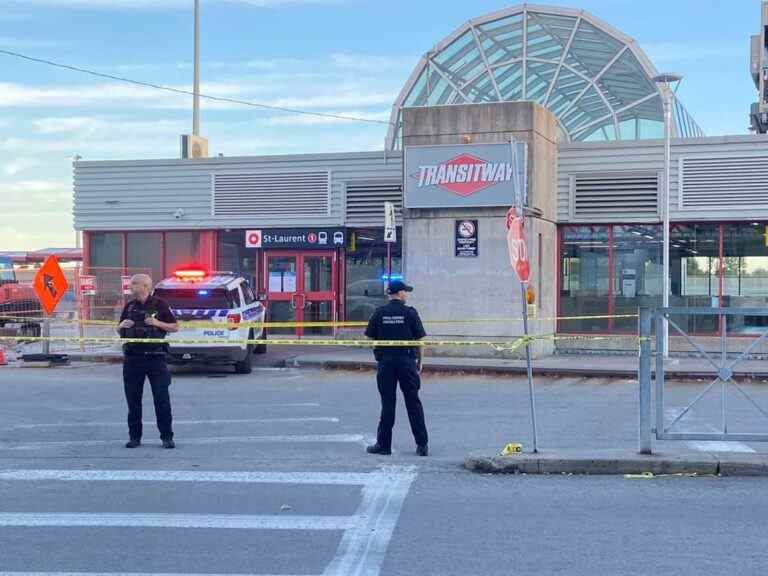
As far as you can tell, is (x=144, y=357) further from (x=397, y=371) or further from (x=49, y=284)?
(x=49, y=284)

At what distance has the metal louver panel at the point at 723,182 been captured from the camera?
68.2ft

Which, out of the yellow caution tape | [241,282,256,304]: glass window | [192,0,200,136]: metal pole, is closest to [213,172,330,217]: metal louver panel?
[241,282,256,304]: glass window

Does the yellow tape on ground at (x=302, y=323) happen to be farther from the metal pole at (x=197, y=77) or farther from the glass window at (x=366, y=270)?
the metal pole at (x=197, y=77)

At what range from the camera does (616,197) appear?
72.0 ft

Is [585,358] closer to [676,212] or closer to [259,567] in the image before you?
[676,212]

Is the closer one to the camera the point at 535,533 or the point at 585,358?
the point at 535,533

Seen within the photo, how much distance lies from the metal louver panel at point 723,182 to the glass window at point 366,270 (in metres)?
6.86

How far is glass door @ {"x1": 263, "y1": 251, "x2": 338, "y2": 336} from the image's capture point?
24.0m

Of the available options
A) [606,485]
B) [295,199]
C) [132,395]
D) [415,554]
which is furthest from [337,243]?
[415,554]

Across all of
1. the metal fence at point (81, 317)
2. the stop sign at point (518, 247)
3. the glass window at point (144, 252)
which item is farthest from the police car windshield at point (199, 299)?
the stop sign at point (518, 247)

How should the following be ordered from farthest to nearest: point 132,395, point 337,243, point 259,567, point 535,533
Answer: point 337,243
point 132,395
point 535,533
point 259,567

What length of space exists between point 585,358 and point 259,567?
51.1ft

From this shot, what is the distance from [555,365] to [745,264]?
5595 mm

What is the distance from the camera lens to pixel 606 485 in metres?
8.51
